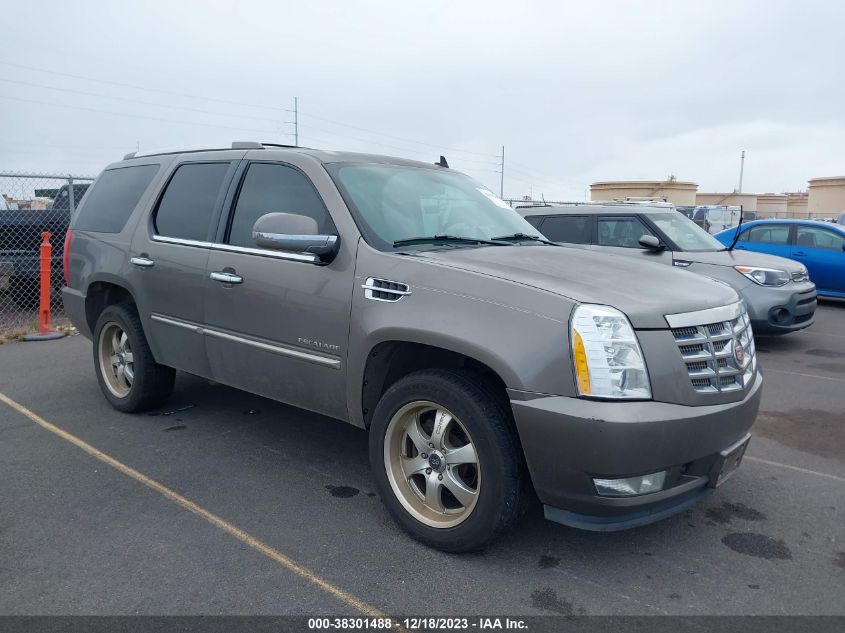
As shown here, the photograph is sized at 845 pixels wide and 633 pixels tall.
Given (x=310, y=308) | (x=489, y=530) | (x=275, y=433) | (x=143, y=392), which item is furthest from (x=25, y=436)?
(x=489, y=530)

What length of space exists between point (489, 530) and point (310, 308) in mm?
1495

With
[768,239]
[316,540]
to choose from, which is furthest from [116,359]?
[768,239]

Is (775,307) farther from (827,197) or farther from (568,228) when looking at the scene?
(827,197)

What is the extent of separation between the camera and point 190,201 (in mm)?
4652

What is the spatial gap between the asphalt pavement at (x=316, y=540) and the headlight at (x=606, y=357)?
35.5 inches

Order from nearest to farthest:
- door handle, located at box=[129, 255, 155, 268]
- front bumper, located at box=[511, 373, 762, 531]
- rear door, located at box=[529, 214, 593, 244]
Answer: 1. front bumper, located at box=[511, 373, 762, 531]
2. door handle, located at box=[129, 255, 155, 268]
3. rear door, located at box=[529, 214, 593, 244]

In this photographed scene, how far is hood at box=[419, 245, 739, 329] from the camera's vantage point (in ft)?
9.58

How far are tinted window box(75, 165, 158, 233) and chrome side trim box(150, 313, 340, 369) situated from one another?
0.94m

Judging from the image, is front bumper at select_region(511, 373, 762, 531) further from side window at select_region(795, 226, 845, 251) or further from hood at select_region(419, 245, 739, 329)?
side window at select_region(795, 226, 845, 251)

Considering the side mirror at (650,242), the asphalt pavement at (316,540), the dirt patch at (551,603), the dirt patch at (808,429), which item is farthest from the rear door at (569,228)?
the dirt patch at (551,603)

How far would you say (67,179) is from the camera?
9.84 meters

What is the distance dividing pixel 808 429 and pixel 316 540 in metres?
3.87

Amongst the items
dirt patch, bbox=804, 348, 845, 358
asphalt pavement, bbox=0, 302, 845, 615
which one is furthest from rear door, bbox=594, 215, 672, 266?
asphalt pavement, bbox=0, 302, 845, 615

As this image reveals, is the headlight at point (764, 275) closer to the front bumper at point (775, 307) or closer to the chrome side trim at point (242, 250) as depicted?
the front bumper at point (775, 307)
